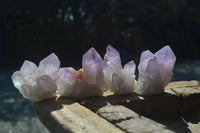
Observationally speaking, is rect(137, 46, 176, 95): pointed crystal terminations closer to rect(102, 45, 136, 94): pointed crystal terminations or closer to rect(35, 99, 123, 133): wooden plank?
rect(102, 45, 136, 94): pointed crystal terminations

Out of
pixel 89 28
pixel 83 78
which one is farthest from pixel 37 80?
pixel 89 28

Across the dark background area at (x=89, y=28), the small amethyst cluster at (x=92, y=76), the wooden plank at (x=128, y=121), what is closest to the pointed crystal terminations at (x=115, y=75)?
the small amethyst cluster at (x=92, y=76)

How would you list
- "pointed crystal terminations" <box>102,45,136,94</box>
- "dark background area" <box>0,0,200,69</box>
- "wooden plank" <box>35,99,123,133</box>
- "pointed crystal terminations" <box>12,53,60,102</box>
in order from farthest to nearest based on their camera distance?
1. "dark background area" <box>0,0,200,69</box>
2. "pointed crystal terminations" <box>102,45,136,94</box>
3. "pointed crystal terminations" <box>12,53,60,102</box>
4. "wooden plank" <box>35,99,123,133</box>

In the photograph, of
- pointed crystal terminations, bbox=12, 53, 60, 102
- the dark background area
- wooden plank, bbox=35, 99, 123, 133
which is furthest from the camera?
the dark background area

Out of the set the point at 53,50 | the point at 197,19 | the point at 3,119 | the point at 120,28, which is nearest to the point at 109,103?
the point at 3,119

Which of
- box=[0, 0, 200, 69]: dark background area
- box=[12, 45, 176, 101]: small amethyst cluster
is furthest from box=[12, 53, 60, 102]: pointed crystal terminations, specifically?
box=[0, 0, 200, 69]: dark background area

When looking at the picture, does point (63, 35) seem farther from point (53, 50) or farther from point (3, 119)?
point (3, 119)

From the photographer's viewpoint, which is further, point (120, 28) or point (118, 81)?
point (120, 28)

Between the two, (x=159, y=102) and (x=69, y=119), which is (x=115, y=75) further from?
(x=69, y=119)
